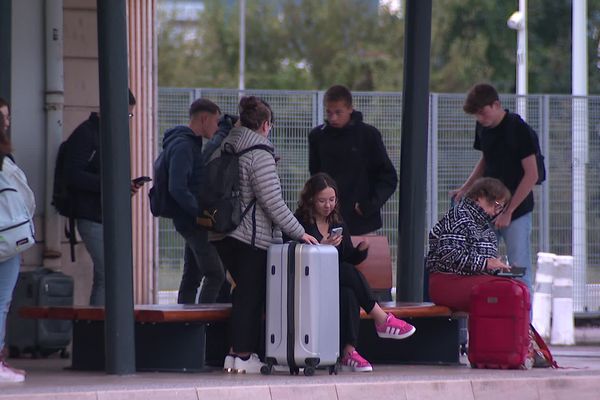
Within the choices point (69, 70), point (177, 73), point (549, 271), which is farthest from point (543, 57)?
point (69, 70)

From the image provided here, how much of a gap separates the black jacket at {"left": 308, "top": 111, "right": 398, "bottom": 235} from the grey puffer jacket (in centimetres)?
197

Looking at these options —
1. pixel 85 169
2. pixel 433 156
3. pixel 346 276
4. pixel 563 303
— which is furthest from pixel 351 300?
pixel 433 156

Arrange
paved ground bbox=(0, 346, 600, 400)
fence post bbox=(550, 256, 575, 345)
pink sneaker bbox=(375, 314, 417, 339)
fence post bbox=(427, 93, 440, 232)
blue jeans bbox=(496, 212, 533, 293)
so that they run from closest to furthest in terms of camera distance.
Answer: paved ground bbox=(0, 346, 600, 400) → pink sneaker bbox=(375, 314, 417, 339) → blue jeans bbox=(496, 212, 533, 293) → fence post bbox=(550, 256, 575, 345) → fence post bbox=(427, 93, 440, 232)

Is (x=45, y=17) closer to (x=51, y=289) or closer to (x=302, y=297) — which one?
(x=51, y=289)

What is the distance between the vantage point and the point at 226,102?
16.1m

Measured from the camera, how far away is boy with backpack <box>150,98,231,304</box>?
461 inches

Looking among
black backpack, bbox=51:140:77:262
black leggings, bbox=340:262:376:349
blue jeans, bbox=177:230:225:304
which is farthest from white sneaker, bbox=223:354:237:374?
black backpack, bbox=51:140:77:262

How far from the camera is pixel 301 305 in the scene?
9797mm

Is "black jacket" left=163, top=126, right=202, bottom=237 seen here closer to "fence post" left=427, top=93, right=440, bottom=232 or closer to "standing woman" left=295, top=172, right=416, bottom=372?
"standing woman" left=295, top=172, right=416, bottom=372

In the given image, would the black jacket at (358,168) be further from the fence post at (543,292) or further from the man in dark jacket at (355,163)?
the fence post at (543,292)

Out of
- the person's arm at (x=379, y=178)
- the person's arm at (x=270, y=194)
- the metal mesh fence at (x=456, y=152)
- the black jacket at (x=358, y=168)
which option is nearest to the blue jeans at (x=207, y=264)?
the black jacket at (x=358, y=168)

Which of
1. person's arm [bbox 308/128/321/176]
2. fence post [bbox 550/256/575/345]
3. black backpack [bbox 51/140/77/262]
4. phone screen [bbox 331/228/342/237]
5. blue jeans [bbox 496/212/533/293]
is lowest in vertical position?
fence post [bbox 550/256/575/345]

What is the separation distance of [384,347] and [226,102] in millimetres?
5231

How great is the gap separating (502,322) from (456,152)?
6184mm
